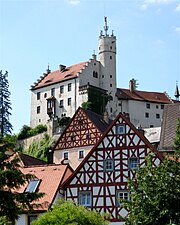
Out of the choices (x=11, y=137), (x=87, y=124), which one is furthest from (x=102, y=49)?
(x=11, y=137)

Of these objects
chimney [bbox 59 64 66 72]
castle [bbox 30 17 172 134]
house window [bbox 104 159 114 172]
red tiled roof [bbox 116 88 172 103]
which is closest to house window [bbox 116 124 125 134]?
house window [bbox 104 159 114 172]

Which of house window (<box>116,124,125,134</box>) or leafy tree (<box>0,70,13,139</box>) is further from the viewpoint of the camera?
leafy tree (<box>0,70,13,139</box>)

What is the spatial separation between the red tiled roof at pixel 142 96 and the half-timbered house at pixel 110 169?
48.4m

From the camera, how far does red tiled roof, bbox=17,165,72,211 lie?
33.6 meters

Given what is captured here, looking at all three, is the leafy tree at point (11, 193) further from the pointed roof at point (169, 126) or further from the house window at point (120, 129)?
the pointed roof at point (169, 126)

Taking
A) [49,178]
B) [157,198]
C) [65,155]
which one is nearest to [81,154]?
[65,155]

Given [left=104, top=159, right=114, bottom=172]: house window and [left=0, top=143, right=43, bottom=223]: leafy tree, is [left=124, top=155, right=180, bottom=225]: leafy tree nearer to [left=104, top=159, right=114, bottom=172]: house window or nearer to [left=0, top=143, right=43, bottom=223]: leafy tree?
[left=0, top=143, right=43, bottom=223]: leafy tree

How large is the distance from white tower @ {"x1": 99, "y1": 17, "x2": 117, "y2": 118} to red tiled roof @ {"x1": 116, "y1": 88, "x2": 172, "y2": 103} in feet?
6.57

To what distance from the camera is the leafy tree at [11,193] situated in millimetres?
20656

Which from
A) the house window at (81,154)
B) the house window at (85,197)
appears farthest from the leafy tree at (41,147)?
the house window at (85,197)

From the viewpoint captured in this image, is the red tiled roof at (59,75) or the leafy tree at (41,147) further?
the red tiled roof at (59,75)

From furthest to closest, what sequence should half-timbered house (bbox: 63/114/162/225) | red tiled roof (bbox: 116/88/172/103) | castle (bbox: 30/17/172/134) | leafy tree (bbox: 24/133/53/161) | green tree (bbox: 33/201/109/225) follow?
red tiled roof (bbox: 116/88/172/103), castle (bbox: 30/17/172/134), leafy tree (bbox: 24/133/53/161), half-timbered house (bbox: 63/114/162/225), green tree (bbox: 33/201/109/225)

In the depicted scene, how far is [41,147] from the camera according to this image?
71875mm

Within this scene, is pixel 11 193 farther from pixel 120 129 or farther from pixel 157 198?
pixel 120 129
